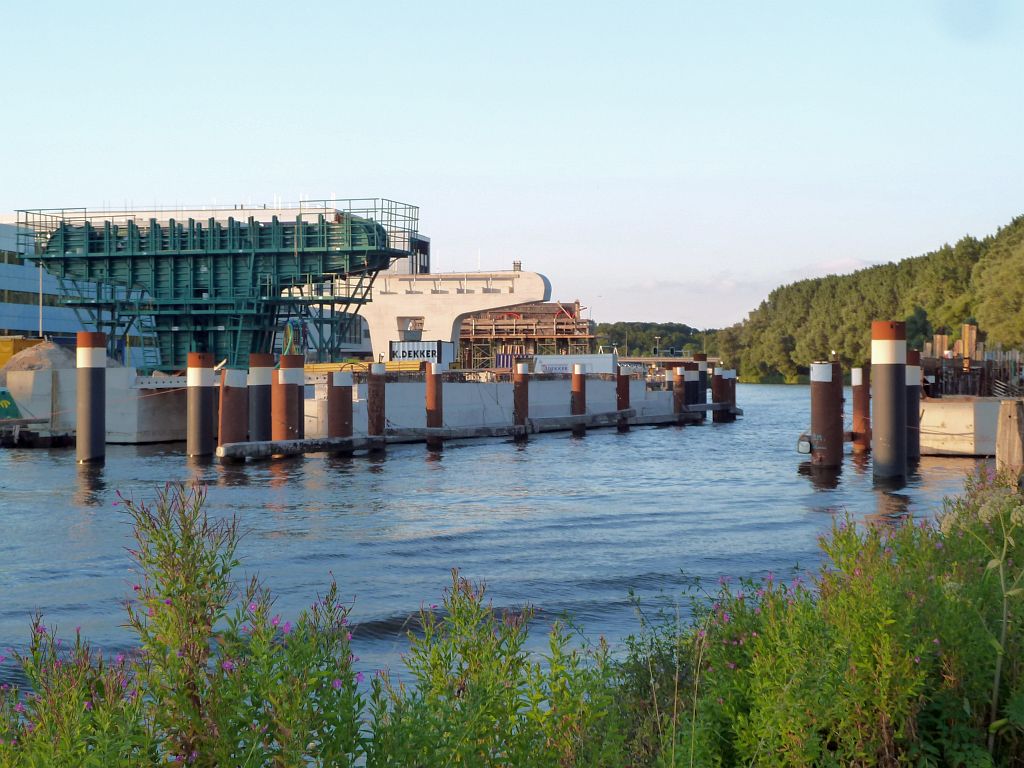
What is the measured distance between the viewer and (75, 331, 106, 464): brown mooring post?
30.6 m

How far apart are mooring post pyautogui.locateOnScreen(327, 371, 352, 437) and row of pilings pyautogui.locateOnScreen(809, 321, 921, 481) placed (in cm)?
1432

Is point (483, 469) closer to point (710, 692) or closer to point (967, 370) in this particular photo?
point (967, 370)

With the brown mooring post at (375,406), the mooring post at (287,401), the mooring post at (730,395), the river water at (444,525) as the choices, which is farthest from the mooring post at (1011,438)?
the mooring post at (730,395)

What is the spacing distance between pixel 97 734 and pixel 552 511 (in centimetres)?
1904

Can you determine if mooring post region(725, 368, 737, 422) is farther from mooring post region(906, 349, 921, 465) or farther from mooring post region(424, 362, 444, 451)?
mooring post region(906, 349, 921, 465)

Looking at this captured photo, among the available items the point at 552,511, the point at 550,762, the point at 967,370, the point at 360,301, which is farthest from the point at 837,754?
the point at 360,301

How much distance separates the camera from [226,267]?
176 feet

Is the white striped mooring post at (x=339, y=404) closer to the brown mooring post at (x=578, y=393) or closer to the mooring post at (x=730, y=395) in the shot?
the brown mooring post at (x=578, y=393)

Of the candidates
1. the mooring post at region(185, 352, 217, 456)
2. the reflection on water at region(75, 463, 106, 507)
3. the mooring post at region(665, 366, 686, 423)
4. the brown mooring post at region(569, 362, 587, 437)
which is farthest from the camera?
the mooring post at region(665, 366, 686, 423)

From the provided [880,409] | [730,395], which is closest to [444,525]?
[880,409]

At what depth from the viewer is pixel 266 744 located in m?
5.43

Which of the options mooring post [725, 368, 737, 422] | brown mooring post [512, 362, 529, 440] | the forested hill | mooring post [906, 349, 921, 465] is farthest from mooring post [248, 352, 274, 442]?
the forested hill

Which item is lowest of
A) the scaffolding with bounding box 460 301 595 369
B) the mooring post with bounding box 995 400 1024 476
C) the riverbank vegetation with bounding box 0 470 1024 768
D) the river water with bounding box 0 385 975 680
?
the river water with bounding box 0 385 975 680

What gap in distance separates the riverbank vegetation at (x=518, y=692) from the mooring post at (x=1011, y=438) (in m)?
8.26
